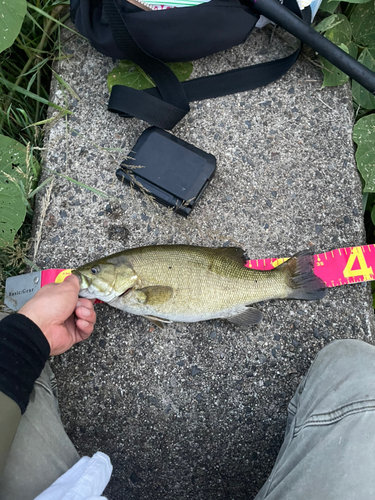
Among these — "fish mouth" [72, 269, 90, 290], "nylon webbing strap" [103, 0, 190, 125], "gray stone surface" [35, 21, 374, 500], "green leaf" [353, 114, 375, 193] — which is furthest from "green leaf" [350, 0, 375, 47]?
"fish mouth" [72, 269, 90, 290]

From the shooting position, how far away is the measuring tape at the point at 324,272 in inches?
99.0

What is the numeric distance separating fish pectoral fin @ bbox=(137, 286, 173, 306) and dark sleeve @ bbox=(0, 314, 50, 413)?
2.07 ft

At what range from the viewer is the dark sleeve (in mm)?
1779

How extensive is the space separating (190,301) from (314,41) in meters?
2.06

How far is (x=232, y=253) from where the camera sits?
239cm

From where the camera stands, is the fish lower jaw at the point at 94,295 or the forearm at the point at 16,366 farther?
the fish lower jaw at the point at 94,295

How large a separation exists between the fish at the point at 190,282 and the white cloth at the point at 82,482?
0.90m

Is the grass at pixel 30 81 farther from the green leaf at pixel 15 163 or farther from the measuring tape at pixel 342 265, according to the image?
the measuring tape at pixel 342 265

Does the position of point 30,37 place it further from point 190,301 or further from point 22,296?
point 190,301

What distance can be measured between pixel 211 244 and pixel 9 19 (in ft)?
6.71

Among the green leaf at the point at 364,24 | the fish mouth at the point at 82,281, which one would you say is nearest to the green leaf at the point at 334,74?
the green leaf at the point at 364,24

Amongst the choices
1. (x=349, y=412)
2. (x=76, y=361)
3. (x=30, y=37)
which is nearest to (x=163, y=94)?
(x=30, y=37)

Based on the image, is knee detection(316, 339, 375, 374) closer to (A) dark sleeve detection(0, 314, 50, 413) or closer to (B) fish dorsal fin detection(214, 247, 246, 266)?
(B) fish dorsal fin detection(214, 247, 246, 266)

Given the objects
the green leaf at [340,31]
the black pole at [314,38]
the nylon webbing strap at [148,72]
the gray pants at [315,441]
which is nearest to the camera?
the gray pants at [315,441]
